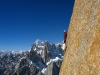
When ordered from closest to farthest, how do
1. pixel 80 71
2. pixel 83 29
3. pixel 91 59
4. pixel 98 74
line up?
pixel 98 74 < pixel 91 59 < pixel 80 71 < pixel 83 29

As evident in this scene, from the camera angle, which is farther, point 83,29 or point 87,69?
point 83,29

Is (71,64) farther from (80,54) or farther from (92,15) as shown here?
(92,15)

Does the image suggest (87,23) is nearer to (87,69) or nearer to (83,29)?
(83,29)

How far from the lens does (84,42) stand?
9.30 metres

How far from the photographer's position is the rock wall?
26.8 feet

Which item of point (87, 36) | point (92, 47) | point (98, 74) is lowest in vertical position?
point (98, 74)

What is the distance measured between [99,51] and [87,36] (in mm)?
1509

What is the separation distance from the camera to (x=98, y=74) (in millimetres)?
7324

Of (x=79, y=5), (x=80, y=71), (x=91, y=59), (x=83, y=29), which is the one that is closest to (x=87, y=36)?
(x=83, y=29)

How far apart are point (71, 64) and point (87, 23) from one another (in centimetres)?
283

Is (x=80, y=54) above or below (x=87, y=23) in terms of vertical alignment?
below

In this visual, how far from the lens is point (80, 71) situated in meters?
8.99

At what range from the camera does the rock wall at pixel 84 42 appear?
26.8 feet

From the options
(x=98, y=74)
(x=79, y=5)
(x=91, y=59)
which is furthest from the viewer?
(x=79, y=5)
